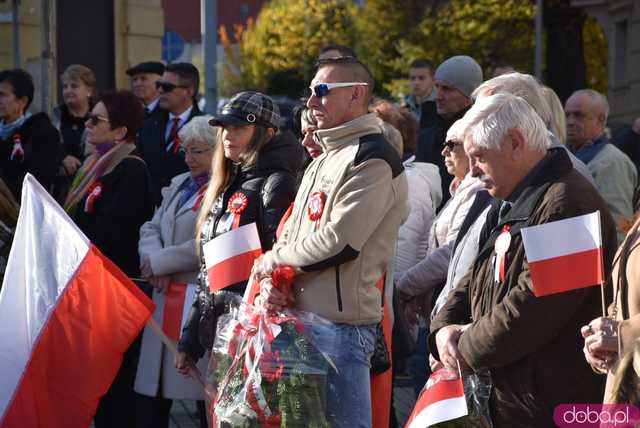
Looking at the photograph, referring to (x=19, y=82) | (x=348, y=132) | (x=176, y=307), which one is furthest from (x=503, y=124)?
(x=19, y=82)

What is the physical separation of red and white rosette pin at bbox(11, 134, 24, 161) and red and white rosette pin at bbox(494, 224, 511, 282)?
5429mm

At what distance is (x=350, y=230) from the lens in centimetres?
477

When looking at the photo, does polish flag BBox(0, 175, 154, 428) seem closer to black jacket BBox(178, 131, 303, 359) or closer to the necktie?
black jacket BBox(178, 131, 303, 359)

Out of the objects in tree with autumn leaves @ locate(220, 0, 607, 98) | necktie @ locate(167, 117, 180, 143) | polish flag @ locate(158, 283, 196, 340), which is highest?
tree with autumn leaves @ locate(220, 0, 607, 98)

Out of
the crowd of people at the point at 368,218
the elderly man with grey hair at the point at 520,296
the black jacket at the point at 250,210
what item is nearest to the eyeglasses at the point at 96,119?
the crowd of people at the point at 368,218

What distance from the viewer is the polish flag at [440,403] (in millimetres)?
4137

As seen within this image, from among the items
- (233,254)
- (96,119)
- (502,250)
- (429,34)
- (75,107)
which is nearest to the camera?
(502,250)

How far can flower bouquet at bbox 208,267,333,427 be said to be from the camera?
4656 millimetres

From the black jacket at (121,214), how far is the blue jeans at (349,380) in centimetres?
263

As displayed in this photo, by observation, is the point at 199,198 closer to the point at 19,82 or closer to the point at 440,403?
the point at 440,403

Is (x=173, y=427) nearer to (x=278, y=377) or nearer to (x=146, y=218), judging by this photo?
(x=146, y=218)

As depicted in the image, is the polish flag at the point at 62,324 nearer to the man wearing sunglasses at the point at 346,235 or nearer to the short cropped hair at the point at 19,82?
the man wearing sunglasses at the point at 346,235

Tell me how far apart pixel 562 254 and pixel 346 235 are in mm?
1068

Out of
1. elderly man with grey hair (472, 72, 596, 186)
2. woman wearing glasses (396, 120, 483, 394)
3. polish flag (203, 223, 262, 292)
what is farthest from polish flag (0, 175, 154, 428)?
elderly man with grey hair (472, 72, 596, 186)
